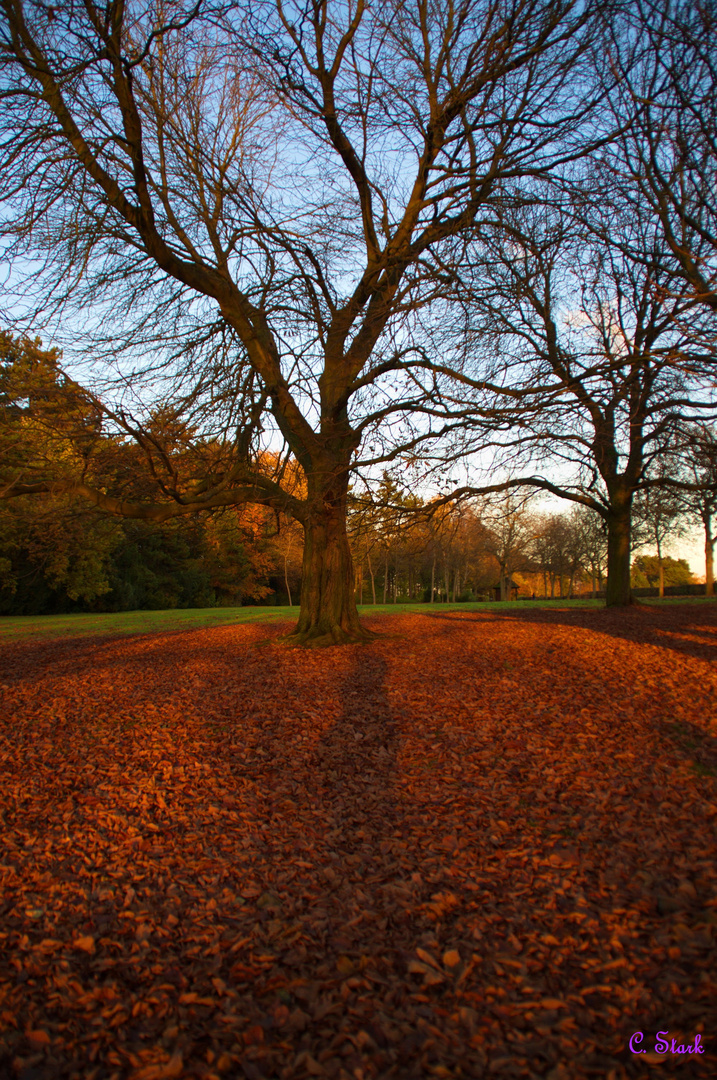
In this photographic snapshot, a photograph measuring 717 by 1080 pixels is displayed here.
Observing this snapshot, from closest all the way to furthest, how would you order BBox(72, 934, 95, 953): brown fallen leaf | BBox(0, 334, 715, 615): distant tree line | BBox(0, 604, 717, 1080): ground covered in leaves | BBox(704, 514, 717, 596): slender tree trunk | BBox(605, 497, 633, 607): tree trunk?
BBox(0, 604, 717, 1080): ground covered in leaves < BBox(72, 934, 95, 953): brown fallen leaf < BBox(0, 334, 715, 615): distant tree line < BBox(605, 497, 633, 607): tree trunk < BBox(704, 514, 717, 596): slender tree trunk

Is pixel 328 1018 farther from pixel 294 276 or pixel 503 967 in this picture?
pixel 294 276

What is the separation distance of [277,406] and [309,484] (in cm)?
141

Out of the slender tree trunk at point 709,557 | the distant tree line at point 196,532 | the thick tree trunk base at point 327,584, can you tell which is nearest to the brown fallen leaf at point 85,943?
the distant tree line at point 196,532

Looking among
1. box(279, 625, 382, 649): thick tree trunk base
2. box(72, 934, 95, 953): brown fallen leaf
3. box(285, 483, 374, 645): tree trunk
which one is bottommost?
box(72, 934, 95, 953): brown fallen leaf

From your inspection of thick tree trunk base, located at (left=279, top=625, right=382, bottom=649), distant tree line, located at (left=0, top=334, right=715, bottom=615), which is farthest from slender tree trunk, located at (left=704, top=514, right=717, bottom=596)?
thick tree trunk base, located at (left=279, top=625, right=382, bottom=649)

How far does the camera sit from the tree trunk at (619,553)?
16.4m

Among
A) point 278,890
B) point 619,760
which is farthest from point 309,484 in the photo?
point 278,890

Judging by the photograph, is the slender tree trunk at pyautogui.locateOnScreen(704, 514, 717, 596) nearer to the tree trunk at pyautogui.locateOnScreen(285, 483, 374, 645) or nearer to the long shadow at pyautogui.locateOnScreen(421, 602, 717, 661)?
the long shadow at pyautogui.locateOnScreen(421, 602, 717, 661)

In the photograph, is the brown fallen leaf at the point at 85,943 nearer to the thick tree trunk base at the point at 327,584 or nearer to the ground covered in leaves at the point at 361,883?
the ground covered in leaves at the point at 361,883

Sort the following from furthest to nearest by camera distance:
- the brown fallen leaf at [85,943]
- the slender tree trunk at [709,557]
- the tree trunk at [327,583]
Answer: the slender tree trunk at [709,557]
the tree trunk at [327,583]
the brown fallen leaf at [85,943]

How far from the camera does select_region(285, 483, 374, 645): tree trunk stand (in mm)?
10070

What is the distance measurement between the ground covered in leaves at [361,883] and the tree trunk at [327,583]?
3.39 meters

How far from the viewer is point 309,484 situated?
32.0 ft

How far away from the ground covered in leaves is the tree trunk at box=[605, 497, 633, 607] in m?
10.6
